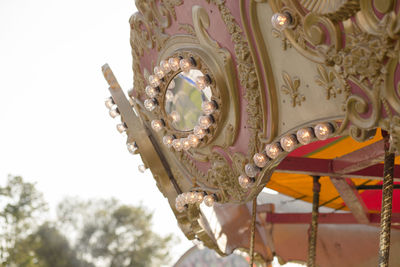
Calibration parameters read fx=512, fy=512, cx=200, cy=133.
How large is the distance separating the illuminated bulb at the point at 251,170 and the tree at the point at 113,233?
10.8 meters

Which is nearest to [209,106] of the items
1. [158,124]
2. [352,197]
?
[158,124]

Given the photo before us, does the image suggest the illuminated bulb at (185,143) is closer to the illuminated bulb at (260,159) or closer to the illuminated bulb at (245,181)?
the illuminated bulb at (245,181)

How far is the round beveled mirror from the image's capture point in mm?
2152

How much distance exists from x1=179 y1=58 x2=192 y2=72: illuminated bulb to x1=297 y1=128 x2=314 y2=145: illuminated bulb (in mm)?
635

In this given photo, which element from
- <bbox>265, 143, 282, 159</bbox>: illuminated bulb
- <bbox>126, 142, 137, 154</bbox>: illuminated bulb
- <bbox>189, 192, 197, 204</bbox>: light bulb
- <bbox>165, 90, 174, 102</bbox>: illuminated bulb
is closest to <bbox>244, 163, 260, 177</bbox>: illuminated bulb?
<bbox>265, 143, 282, 159</bbox>: illuminated bulb

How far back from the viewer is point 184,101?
226 cm

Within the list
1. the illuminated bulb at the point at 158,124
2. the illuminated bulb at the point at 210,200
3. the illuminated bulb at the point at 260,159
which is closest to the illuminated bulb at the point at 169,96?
the illuminated bulb at the point at 158,124

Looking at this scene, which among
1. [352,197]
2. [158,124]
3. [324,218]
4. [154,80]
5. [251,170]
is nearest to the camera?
[251,170]

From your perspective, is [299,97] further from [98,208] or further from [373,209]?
[98,208]

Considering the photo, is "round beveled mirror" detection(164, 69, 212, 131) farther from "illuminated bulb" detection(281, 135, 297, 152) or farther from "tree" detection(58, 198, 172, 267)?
"tree" detection(58, 198, 172, 267)

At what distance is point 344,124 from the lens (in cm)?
130

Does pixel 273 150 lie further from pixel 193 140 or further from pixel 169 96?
pixel 169 96

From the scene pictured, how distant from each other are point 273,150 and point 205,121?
16.8 inches

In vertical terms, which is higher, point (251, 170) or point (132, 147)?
point (132, 147)
